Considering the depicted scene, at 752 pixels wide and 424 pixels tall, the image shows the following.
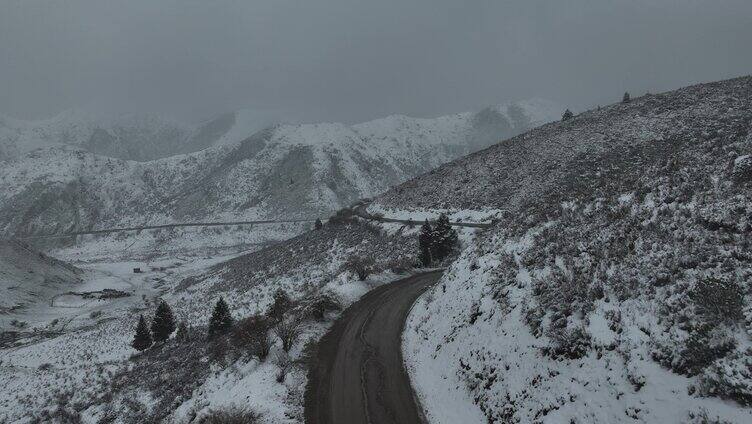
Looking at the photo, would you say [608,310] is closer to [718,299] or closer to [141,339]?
[718,299]

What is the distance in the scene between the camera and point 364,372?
18.1m

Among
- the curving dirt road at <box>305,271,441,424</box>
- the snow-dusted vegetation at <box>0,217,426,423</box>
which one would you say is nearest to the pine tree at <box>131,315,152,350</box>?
the snow-dusted vegetation at <box>0,217,426,423</box>

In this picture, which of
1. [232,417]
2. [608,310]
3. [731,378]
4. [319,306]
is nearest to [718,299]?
[731,378]

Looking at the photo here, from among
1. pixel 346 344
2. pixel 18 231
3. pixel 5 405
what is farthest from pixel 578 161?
pixel 18 231

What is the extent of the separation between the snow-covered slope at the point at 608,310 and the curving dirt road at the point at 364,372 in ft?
2.89

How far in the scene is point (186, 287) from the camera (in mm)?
71562

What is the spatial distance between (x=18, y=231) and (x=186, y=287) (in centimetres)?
15031

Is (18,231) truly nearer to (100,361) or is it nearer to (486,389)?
(100,361)

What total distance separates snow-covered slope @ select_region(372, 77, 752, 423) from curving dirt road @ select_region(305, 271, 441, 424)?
88 centimetres

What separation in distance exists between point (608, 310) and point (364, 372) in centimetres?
1058

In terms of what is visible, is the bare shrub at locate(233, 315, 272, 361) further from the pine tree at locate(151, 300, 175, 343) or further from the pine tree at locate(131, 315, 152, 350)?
the pine tree at locate(131, 315, 152, 350)

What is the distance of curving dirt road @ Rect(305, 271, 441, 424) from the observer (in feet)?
49.3

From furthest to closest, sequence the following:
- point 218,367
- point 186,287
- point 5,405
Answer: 1. point 186,287
2. point 5,405
3. point 218,367

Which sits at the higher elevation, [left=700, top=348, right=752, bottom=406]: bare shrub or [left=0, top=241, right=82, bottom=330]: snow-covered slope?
[left=0, top=241, right=82, bottom=330]: snow-covered slope
